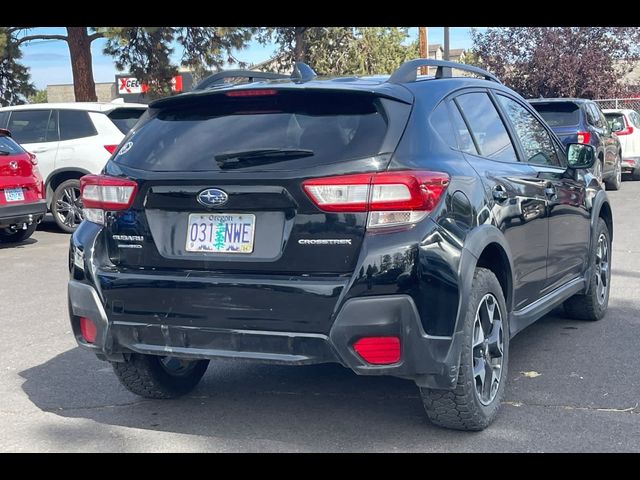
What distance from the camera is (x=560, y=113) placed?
14.9m

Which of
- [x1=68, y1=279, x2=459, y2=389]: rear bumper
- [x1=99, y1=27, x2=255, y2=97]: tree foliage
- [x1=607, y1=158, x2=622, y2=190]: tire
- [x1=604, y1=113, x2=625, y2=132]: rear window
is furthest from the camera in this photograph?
[x1=99, y1=27, x2=255, y2=97]: tree foliage

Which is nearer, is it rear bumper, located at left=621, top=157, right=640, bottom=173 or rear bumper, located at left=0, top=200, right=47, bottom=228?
rear bumper, located at left=0, top=200, right=47, bottom=228

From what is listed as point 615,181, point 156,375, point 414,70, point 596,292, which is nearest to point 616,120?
point 615,181

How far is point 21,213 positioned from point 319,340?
824cm

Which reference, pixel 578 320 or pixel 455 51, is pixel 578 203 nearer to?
pixel 578 320

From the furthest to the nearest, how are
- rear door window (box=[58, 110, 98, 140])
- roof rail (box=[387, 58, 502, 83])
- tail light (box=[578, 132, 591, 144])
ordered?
tail light (box=[578, 132, 591, 144]) → rear door window (box=[58, 110, 98, 140]) → roof rail (box=[387, 58, 502, 83])

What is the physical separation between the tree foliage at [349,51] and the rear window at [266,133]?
133ft

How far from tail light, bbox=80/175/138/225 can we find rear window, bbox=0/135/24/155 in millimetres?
7210

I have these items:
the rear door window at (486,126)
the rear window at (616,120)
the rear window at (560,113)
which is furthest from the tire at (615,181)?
the rear door window at (486,126)

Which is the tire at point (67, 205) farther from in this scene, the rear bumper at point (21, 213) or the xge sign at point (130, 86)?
the xge sign at point (130, 86)

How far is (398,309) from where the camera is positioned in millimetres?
3928

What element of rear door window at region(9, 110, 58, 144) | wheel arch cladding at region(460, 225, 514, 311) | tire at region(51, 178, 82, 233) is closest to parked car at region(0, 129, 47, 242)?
tire at region(51, 178, 82, 233)

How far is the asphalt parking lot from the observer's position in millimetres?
4375

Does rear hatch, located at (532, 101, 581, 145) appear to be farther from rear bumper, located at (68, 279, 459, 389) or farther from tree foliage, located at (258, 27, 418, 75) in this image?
tree foliage, located at (258, 27, 418, 75)
